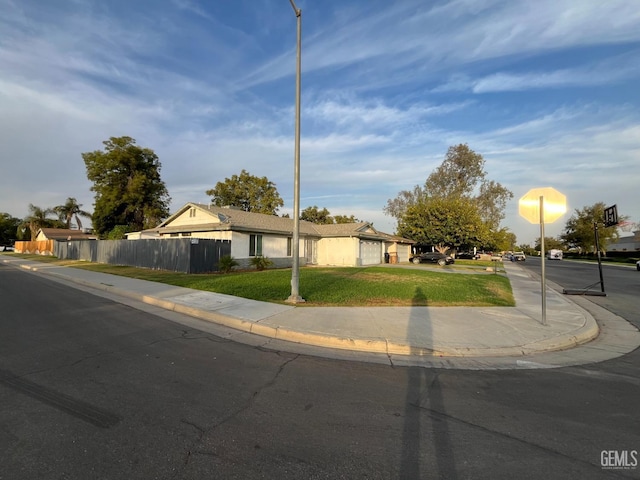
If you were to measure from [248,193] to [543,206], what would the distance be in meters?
45.3

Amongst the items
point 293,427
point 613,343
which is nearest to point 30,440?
point 293,427

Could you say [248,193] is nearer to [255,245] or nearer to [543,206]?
[255,245]

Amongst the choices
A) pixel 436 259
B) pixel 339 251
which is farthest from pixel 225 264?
pixel 436 259

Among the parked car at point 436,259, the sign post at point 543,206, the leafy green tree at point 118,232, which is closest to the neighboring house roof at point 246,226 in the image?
the parked car at point 436,259

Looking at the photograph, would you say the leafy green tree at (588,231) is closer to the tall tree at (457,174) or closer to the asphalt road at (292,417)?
the tall tree at (457,174)

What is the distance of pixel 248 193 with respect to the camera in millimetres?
49469

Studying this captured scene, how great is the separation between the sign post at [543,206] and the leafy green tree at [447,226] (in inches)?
1296

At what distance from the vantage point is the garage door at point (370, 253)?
29.2m

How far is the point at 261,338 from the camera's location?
6492 mm

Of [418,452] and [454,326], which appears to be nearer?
[418,452]

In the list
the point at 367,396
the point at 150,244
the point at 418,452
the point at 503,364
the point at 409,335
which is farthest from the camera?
the point at 150,244

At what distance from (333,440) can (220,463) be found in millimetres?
1006

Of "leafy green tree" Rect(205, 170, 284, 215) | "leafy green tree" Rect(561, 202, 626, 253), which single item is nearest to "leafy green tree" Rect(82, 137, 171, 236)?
"leafy green tree" Rect(205, 170, 284, 215)

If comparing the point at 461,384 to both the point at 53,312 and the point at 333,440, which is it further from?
the point at 53,312
